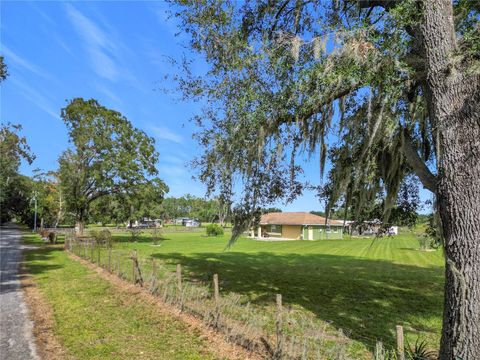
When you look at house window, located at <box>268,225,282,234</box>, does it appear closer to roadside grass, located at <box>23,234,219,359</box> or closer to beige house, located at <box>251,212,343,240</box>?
beige house, located at <box>251,212,343,240</box>

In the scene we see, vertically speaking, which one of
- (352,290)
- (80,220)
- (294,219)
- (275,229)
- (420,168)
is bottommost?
(352,290)

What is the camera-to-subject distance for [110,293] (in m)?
9.72

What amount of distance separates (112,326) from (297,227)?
38.7 meters

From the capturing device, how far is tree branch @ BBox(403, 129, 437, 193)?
5.57 meters

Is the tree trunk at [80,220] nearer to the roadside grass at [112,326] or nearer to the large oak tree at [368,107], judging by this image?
the roadside grass at [112,326]

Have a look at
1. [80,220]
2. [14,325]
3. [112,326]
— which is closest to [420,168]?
[112,326]

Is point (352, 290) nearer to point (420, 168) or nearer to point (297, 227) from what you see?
point (420, 168)

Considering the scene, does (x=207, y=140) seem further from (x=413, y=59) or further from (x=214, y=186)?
(x=413, y=59)

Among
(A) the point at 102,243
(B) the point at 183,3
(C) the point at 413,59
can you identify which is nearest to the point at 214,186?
(B) the point at 183,3

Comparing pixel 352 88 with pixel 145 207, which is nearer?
pixel 352 88

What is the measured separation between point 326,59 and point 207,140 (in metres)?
2.96

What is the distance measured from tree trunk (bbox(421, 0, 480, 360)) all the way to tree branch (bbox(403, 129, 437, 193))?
2.55 ft

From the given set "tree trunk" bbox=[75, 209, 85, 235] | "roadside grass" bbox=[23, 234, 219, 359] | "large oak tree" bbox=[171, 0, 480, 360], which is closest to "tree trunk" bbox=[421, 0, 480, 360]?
"large oak tree" bbox=[171, 0, 480, 360]

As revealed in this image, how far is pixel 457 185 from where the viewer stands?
4.56m
